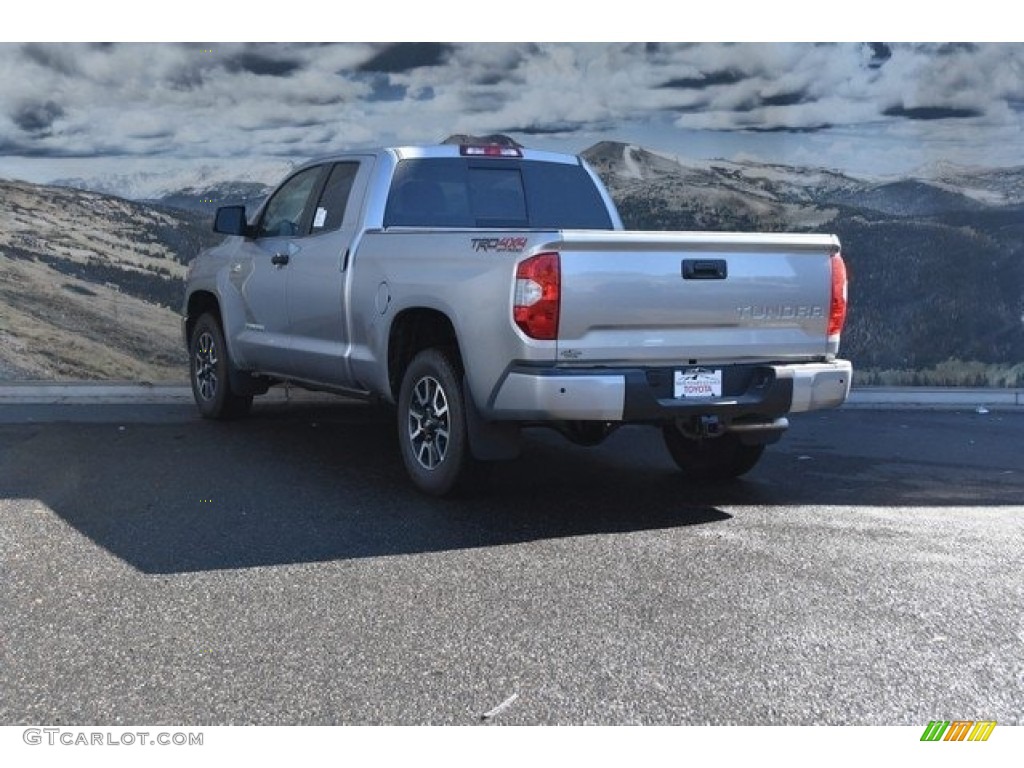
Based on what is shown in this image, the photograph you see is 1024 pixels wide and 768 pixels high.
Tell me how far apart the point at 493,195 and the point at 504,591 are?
3.58 m

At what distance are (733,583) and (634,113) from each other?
6.68 meters

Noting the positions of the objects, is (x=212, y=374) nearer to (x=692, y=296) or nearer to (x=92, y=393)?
(x=92, y=393)

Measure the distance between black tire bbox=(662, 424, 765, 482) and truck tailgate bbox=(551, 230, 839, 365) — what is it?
99cm

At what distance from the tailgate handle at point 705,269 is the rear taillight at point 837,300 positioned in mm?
713

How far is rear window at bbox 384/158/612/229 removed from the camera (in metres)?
7.82

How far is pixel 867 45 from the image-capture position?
1112 cm

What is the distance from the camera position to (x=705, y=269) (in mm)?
6348

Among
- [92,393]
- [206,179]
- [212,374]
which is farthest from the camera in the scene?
[206,179]

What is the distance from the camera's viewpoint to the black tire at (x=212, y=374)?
9461mm

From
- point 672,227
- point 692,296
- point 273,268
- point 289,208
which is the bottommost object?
point 672,227

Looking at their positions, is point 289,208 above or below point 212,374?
above

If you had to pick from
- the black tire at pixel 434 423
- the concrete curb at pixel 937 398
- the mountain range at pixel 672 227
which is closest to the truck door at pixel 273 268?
the black tire at pixel 434 423

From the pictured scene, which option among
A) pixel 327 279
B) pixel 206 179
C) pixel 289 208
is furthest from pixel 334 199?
pixel 206 179

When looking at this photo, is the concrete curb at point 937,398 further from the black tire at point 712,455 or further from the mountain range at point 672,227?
the black tire at point 712,455
